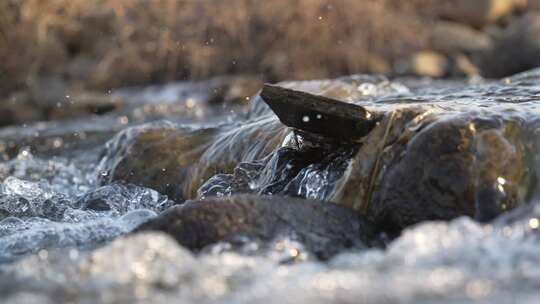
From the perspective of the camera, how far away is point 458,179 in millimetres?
3516

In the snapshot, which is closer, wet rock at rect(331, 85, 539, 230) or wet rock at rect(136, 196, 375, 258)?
wet rock at rect(136, 196, 375, 258)

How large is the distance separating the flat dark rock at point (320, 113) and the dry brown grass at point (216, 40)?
367 inches

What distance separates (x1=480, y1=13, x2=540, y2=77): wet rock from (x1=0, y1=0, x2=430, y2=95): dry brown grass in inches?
46.5

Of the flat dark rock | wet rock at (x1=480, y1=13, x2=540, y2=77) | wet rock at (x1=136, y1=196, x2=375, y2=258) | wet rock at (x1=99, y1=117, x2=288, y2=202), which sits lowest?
wet rock at (x1=480, y1=13, x2=540, y2=77)

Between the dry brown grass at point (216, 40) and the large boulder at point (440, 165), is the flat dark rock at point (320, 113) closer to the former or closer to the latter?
the large boulder at point (440, 165)

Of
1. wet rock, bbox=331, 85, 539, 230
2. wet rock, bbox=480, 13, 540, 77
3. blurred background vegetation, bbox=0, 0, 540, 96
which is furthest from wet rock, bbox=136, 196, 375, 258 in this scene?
wet rock, bbox=480, 13, 540, 77

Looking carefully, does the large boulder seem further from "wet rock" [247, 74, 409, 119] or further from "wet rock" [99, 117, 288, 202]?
"wet rock" [247, 74, 409, 119]

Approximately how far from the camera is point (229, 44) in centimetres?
1382

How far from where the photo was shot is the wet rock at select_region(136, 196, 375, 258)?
322 cm

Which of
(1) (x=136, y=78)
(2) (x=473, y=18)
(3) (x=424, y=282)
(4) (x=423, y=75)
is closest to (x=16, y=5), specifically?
(1) (x=136, y=78)

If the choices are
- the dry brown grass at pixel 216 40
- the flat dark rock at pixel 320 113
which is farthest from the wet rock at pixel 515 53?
the flat dark rock at pixel 320 113

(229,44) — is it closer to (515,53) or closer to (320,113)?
(515,53)

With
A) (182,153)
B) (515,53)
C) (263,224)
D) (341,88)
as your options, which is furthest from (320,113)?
(515,53)

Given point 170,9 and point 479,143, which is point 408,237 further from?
point 170,9
